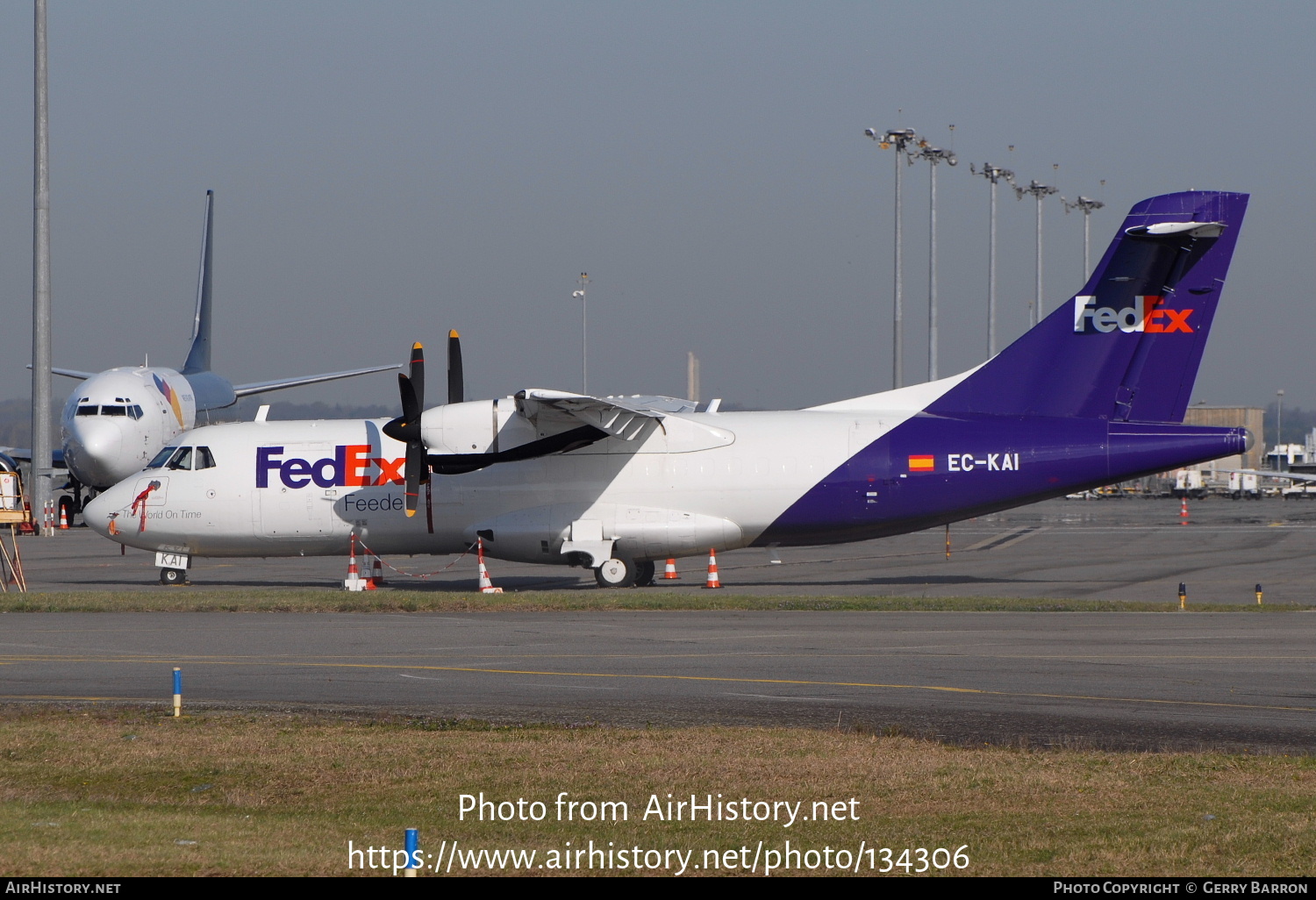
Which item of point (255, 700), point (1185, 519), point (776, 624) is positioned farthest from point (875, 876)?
point (1185, 519)

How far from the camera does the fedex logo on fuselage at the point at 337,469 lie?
27.6 metres

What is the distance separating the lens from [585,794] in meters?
9.23

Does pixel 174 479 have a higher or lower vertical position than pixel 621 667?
higher

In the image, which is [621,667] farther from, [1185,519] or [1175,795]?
[1185,519]

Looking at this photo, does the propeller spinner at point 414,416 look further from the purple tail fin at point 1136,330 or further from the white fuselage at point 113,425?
the white fuselage at point 113,425

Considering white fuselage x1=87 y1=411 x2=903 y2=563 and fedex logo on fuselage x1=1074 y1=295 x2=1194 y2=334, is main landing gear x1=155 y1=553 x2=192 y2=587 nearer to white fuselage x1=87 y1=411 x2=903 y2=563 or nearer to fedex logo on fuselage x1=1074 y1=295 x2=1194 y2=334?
white fuselage x1=87 y1=411 x2=903 y2=563

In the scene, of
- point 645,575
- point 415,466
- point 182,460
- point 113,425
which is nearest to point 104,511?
point 182,460

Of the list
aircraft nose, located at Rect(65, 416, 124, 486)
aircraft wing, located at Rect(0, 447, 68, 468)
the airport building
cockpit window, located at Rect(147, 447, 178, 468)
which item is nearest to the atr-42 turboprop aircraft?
cockpit window, located at Rect(147, 447, 178, 468)

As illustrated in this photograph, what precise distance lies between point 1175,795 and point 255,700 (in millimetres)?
8730

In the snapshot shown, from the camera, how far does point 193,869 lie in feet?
22.7

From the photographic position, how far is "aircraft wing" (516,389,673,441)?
80.7 feet

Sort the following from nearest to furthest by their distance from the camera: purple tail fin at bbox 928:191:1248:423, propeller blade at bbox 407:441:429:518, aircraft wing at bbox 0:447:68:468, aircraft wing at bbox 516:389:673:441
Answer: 1. aircraft wing at bbox 516:389:673:441
2. purple tail fin at bbox 928:191:1248:423
3. propeller blade at bbox 407:441:429:518
4. aircraft wing at bbox 0:447:68:468

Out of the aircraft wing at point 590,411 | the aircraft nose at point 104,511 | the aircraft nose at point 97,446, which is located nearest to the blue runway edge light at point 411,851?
the aircraft wing at point 590,411

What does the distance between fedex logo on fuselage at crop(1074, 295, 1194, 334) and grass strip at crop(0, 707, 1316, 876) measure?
1703cm
